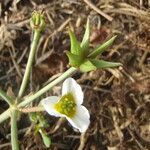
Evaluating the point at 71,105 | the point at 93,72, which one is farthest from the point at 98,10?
the point at 71,105

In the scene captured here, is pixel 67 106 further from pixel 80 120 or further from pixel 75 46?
pixel 75 46

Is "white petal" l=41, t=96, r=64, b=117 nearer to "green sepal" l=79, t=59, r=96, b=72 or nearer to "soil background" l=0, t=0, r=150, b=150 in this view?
"green sepal" l=79, t=59, r=96, b=72

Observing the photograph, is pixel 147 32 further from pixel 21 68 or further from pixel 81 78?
pixel 21 68

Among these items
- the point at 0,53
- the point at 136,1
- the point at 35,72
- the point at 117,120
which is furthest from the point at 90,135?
the point at 136,1

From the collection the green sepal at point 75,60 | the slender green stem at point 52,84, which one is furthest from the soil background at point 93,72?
the green sepal at point 75,60

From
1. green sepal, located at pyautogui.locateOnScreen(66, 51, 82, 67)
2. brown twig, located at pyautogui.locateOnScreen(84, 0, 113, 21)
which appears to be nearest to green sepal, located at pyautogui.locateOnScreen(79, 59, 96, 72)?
green sepal, located at pyautogui.locateOnScreen(66, 51, 82, 67)

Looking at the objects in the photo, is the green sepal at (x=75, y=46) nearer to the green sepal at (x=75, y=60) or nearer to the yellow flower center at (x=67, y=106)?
the green sepal at (x=75, y=60)

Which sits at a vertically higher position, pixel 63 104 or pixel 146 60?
pixel 63 104
